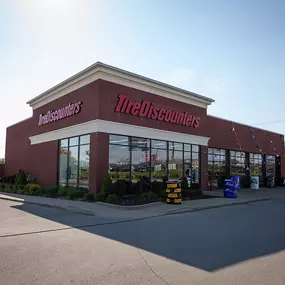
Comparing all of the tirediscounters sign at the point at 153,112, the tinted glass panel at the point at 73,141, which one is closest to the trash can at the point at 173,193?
the tirediscounters sign at the point at 153,112

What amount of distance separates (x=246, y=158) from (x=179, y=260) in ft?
83.6

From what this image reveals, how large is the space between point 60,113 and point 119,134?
5.31m

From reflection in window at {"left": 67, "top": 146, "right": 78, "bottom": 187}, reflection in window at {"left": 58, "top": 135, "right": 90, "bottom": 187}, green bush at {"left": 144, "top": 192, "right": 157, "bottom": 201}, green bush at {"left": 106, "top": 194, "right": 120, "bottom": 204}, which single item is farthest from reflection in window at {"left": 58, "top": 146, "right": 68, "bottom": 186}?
green bush at {"left": 144, "top": 192, "right": 157, "bottom": 201}

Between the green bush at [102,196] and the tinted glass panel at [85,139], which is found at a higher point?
the tinted glass panel at [85,139]

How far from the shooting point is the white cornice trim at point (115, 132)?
16.2m

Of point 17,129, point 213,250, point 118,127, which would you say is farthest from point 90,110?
point 17,129

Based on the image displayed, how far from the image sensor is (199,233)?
8133 millimetres

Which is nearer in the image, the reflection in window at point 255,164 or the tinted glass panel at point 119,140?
the tinted glass panel at point 119,140

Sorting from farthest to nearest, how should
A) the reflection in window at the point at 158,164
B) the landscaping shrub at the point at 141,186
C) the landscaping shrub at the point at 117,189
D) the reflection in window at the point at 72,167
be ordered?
the reflection in window at the point at 158,164, the reflection in window at the point at 72,167, the landscaping shrub at the point at 141,186, the landscaping shrub at the point at 117,189

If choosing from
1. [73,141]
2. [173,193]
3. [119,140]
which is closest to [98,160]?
[119,140]

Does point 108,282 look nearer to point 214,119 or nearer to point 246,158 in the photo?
point 214,119

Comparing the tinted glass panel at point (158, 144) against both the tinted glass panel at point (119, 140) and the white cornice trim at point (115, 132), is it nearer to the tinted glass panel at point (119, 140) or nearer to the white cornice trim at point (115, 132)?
the white cornice trim at point (115, 132)

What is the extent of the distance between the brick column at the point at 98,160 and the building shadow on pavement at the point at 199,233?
3907 millimetres

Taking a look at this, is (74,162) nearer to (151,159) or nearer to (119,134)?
(119,134)
